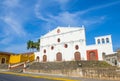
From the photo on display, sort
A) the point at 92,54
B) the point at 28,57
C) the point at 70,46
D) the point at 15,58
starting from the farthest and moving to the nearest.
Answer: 1. the point at 28,57
2. the point at 15,58
3. the point at 70,46
4. the point at 92,54

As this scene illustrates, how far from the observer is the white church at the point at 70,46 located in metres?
33.0

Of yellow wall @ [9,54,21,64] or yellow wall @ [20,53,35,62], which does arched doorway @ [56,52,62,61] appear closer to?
yellow wall @ [20,53,35,62]

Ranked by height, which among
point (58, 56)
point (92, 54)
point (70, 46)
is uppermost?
point (70, 46)

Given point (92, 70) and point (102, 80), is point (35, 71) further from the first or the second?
point (102, 80)

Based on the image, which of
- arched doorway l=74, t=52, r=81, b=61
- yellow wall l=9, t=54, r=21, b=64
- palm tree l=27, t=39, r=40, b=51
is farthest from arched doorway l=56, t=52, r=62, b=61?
palm tree l=27, t=39, r=40, b=51

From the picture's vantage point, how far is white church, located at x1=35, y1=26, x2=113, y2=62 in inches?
1299

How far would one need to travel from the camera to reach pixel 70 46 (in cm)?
3725

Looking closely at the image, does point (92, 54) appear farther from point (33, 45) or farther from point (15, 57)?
point (33, 45)

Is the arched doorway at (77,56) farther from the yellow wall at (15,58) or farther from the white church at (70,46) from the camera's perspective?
the yellow wall at (15,58)

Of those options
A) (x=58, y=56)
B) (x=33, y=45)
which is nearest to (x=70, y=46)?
(x=58, y=56)

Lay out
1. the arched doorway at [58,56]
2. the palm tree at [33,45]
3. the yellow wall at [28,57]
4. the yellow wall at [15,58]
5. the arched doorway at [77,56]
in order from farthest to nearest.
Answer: the palm tree at [33,45] → the yellow wall at [28,57] → the yellow wall at [15,58] → the arched doorway at [58,56] → the arched doorway at [77,56]

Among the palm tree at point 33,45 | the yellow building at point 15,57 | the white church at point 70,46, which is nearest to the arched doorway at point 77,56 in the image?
the white church at point 70,46

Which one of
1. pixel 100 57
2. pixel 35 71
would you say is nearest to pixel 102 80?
pixel 35 71

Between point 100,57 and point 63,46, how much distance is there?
32.4ft
